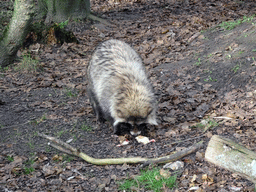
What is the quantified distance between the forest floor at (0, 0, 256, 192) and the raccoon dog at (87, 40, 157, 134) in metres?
0.44

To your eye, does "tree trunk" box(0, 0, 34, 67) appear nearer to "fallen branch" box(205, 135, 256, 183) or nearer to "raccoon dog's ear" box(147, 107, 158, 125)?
"raccoon dog's ear" box(147, 107, 158, 125)

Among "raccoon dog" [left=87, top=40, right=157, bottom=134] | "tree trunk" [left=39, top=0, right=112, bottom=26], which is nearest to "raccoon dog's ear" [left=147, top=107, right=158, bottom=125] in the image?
"raccoon dog" [left=87, top=40, right=157, bottom=134]

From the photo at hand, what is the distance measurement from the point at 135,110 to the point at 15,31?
205 inches

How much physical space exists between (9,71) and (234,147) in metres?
6.77

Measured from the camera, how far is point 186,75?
7.86 metres

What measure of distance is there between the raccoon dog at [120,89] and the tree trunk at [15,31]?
2934mm

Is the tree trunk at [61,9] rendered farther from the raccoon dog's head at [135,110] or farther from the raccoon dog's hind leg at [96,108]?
the raccoon dog's head at [135,110]

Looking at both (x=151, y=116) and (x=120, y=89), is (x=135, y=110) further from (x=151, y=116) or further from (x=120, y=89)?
(x=120, y=89)

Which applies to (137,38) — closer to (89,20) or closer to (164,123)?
A: (89,20)

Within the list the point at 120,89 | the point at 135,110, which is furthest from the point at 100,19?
the point at 135,110

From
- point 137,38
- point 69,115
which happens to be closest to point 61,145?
point 69,115

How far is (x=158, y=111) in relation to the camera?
6.75 metres

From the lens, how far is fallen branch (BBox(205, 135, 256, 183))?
3.97 metres

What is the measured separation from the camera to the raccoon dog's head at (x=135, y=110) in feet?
17.4
